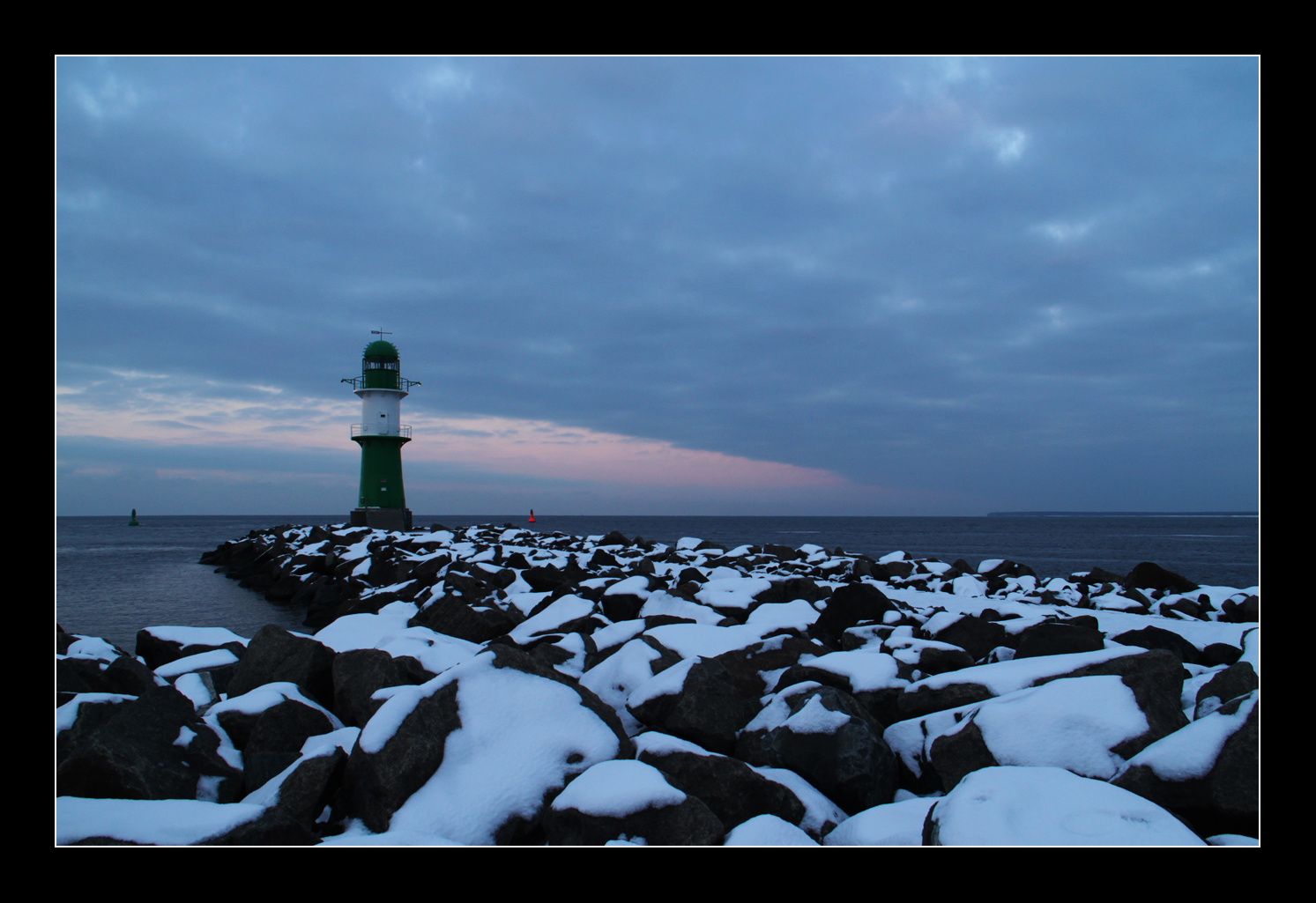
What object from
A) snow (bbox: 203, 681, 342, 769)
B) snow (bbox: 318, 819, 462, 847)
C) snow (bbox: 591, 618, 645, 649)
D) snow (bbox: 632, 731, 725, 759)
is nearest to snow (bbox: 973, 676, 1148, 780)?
snow (bbox: 632, 731, 725, 759)

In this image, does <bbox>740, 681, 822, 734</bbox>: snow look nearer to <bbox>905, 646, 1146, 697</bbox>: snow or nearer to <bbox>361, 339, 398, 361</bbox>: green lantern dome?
<bbox>905, 646, 1146, 697</bbox>: snow

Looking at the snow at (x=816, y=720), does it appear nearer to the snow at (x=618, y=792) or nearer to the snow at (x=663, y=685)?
the snow at (x=663, y=685)

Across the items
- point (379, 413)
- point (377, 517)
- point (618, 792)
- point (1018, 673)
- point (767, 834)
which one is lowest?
point (377, 517)

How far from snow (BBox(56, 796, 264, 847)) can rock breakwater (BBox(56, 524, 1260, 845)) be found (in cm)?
1

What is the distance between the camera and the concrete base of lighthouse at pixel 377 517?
28.1m

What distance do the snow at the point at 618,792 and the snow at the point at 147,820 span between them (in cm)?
144

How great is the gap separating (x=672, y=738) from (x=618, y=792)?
0.73 metres

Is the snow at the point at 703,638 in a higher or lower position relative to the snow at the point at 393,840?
higher

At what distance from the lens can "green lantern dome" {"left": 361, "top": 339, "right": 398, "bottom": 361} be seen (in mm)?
28703

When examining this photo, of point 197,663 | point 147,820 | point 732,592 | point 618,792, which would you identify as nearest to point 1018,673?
point 618,792

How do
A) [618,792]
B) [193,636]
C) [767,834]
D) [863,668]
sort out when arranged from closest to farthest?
[767,834], [618,792], [863,668], [193,636]

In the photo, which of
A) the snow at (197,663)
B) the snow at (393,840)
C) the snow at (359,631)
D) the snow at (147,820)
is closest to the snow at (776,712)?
the snow at (393,840)

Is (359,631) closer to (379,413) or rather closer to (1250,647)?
(1250,647)

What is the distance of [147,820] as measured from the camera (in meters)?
3.07
